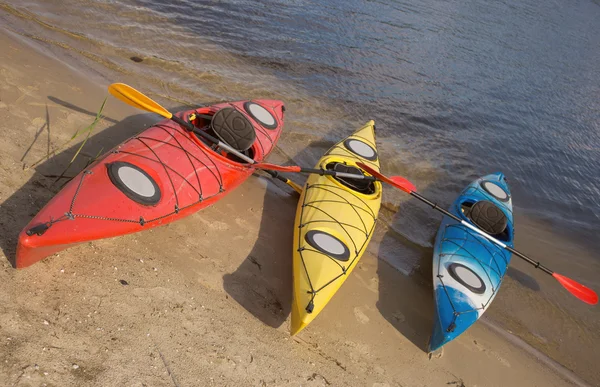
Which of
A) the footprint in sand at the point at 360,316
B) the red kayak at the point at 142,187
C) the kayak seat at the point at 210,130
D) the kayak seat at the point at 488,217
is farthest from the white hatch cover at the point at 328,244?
the kayak seat at the point at 488,217

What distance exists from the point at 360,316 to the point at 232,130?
2489 mm

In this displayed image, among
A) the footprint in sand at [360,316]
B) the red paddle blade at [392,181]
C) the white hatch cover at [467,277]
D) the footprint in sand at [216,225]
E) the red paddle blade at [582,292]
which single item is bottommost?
the red paddle blade at [582,292]

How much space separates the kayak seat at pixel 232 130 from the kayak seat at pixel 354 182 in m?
1.12

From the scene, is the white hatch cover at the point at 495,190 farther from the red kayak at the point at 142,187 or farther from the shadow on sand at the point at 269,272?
the red kayak at the point at 142,187

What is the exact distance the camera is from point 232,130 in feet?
16.9

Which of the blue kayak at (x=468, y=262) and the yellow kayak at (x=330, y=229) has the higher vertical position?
the yellow kayak at (x=330, y=229)

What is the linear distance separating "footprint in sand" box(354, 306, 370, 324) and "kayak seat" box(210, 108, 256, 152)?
7.20ft

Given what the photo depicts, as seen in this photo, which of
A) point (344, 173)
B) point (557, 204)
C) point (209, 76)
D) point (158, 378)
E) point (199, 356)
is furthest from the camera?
Result: point (209, 76)

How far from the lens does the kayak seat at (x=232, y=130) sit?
16.8 ft

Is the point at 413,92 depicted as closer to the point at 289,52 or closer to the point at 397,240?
the point at 289,52

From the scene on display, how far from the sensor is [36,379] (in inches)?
111

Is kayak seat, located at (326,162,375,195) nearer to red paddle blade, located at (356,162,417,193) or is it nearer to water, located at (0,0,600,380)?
red paddle blade, located at (356,162,417,193)

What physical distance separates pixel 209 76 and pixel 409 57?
5.36 m

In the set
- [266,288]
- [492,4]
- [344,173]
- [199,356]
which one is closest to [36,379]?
[199,356]
